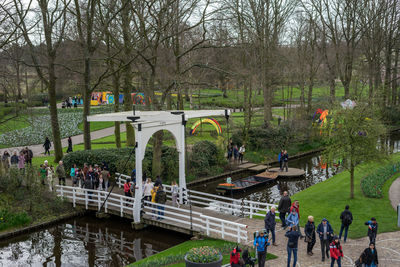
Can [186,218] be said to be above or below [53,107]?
below

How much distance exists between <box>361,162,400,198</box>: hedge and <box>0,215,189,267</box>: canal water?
10.7 meters

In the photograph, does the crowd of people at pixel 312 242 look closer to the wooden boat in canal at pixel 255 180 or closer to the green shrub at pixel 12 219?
the wooden boat in canal at pixel 255 180

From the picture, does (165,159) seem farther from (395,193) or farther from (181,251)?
(395,193)

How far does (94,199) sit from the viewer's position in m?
23.4

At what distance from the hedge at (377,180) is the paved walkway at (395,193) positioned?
0.54 m

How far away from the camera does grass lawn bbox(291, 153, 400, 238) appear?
18578 millimetres

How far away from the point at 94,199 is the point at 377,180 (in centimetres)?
1652

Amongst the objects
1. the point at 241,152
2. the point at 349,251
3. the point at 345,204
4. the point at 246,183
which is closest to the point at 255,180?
the point at 246,183

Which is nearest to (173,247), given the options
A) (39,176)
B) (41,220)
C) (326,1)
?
(41,220)

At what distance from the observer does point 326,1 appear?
47312 mm

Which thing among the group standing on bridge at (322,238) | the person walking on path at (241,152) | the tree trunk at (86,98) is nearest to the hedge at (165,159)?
the tree trunk at (86,98)

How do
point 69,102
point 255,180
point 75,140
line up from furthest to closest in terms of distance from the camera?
point 69,102
point 75,140
point 255,180

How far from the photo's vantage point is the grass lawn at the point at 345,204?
1858cm

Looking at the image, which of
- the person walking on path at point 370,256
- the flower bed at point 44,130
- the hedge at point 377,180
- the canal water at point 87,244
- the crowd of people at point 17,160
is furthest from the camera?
the flower bed at point 44,130
